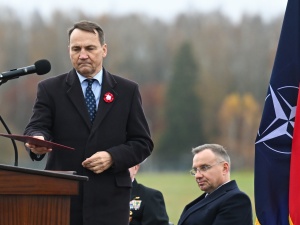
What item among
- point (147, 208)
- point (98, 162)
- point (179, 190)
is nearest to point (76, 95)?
point (98, 162)

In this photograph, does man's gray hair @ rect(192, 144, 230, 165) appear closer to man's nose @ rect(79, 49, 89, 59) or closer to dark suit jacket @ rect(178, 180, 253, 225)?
dark suit jacket @ rect(178, 180, 253, 225)

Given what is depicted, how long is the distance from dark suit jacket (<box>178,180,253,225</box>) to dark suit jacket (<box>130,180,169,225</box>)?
0.91m

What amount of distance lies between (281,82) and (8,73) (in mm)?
1493

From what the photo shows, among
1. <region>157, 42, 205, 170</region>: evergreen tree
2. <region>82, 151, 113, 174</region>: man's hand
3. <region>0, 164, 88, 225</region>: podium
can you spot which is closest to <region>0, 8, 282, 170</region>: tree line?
<region>157, 42, 205, 170</region>: evergreen tree

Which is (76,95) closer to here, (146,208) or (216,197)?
(216,197)

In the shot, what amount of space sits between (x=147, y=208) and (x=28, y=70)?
2.98 metres

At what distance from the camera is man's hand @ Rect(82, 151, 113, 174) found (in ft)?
18.0

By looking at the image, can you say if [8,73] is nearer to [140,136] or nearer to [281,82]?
[140,136]

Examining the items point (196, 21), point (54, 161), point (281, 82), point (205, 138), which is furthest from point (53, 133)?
point (196, 21)

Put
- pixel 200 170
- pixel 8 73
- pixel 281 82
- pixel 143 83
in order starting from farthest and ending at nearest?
pixel 143 83 < pixel 200 170 < pixel 281 82 < pixel 8 73

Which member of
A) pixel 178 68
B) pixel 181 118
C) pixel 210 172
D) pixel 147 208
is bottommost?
pixel 147 208

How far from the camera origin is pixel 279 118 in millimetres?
5625

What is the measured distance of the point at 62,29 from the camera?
81125mm

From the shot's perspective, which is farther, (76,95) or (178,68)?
(178,68)
